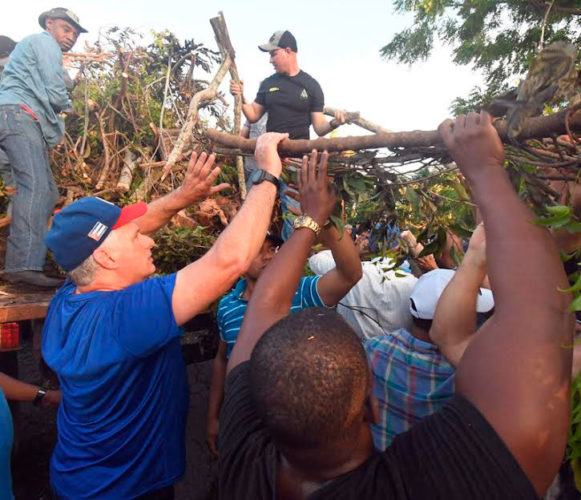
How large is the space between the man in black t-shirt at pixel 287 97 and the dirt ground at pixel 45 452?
2.56m

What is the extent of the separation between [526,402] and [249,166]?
171 inches

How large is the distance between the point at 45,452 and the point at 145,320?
3093 mm

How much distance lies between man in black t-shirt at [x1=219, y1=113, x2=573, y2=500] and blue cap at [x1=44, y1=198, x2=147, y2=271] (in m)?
1.17

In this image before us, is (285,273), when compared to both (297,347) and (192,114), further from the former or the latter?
(192,114)

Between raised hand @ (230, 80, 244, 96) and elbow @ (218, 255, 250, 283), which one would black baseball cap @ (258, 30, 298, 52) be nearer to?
raised hand @ (230, 80, 244, 96)

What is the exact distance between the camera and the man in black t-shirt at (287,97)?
454cm

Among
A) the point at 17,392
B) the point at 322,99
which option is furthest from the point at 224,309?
the point at 322,99

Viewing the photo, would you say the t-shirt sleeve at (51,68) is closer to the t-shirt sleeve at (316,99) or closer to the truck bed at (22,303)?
the truck bed at (22,303)

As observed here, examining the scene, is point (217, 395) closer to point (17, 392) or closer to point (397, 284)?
point (17, 392)

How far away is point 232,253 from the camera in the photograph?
1747mm

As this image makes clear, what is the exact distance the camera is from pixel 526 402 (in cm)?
82

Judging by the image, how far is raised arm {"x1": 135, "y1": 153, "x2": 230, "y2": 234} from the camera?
88.7 inches

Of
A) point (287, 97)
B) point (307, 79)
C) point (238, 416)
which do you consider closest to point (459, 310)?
point (238, 416)

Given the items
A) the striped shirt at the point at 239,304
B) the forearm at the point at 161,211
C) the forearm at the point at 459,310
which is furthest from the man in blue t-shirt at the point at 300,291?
the forearm at the point at 161,211
